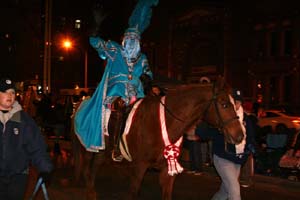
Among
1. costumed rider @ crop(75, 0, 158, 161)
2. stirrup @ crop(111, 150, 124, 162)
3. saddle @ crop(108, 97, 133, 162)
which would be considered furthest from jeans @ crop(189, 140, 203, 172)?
stirrup @ crop(111, 150, 124, 162)

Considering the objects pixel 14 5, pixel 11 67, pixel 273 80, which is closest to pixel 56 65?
pixel 11 67

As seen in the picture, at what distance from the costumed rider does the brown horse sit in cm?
83

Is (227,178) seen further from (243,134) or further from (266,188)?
(266,188)

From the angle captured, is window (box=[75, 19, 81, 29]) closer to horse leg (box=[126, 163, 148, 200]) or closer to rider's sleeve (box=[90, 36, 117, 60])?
rider's sleeve (box=[90, 36, 117, 60])

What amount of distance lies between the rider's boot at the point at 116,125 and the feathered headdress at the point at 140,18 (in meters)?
1.22

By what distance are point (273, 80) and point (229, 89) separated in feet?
99.0

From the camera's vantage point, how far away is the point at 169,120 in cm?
709

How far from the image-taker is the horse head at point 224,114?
6344 mm

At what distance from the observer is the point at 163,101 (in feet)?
23.9

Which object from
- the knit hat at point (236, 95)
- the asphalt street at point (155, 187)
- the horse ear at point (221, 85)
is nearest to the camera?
the horse ear at point (221, 85)

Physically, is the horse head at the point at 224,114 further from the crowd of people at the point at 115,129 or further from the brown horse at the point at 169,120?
the crowd of people at the point at 115,129

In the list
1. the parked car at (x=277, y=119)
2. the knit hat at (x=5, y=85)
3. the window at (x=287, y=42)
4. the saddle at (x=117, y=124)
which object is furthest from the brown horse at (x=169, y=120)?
the window at (x=287, y=42)

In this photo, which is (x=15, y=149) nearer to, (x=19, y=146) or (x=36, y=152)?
(x=19, y=146)

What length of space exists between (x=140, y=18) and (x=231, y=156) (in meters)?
3.20
